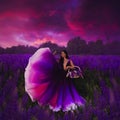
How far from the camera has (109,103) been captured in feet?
11.2

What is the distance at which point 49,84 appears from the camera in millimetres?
5320

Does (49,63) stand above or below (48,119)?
above

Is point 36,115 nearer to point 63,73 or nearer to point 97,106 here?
point 97,106

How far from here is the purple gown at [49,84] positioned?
509cm

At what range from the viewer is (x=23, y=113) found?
2.83 metres

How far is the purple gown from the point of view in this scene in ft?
16.7

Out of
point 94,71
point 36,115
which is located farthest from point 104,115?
point 94,71

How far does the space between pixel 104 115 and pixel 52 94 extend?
2.18m

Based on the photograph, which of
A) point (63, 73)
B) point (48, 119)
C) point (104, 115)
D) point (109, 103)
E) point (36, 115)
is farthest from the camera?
point (63, 73)

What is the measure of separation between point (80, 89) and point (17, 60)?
5.42 feet

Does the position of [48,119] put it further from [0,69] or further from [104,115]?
[0,69]

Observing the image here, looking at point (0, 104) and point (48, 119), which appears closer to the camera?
point (48, 119)

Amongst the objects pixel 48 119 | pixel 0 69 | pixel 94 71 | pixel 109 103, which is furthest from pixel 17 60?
pixel 48 119

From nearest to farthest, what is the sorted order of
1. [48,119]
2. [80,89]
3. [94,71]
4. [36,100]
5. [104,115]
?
[48,119]
[104,115]
[36,100]
[80,89]
[94,71]
